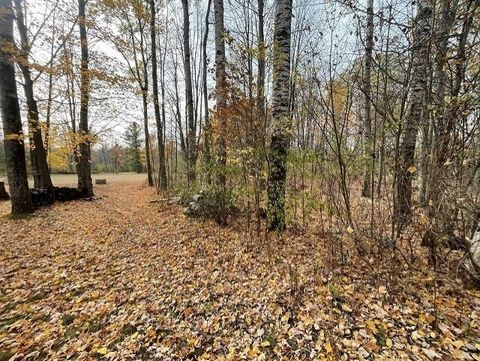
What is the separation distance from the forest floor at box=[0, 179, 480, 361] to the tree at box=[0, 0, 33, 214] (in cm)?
256

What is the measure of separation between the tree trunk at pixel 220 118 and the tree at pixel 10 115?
5.17 metres

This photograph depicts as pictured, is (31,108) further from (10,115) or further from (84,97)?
(10,115)

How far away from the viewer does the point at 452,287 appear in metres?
2.70

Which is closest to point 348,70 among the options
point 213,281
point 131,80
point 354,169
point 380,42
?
point 380,42

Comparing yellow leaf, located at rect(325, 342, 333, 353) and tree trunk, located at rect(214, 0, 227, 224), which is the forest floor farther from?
tree trunk, located at rect(214, 0, 227, 224)

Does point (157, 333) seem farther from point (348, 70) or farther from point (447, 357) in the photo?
point (348, 70)

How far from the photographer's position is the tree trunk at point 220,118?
4.56 metres

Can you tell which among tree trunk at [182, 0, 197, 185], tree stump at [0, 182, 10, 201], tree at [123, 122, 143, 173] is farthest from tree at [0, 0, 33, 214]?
tree at [123, 122, 143, 173]

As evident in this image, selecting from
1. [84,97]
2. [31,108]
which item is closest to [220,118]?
[84,97]

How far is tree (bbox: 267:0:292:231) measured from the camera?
408cm

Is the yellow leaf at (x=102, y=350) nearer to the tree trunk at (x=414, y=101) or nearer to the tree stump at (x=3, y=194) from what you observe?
the tree trunk at (x=414, y=101)

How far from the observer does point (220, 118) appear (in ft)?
15.5

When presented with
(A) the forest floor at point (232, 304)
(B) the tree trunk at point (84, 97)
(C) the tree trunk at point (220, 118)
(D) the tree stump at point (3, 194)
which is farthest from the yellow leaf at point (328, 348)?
(D) the tree stump at point (3, 194)

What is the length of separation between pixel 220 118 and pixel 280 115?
124 centimetres
